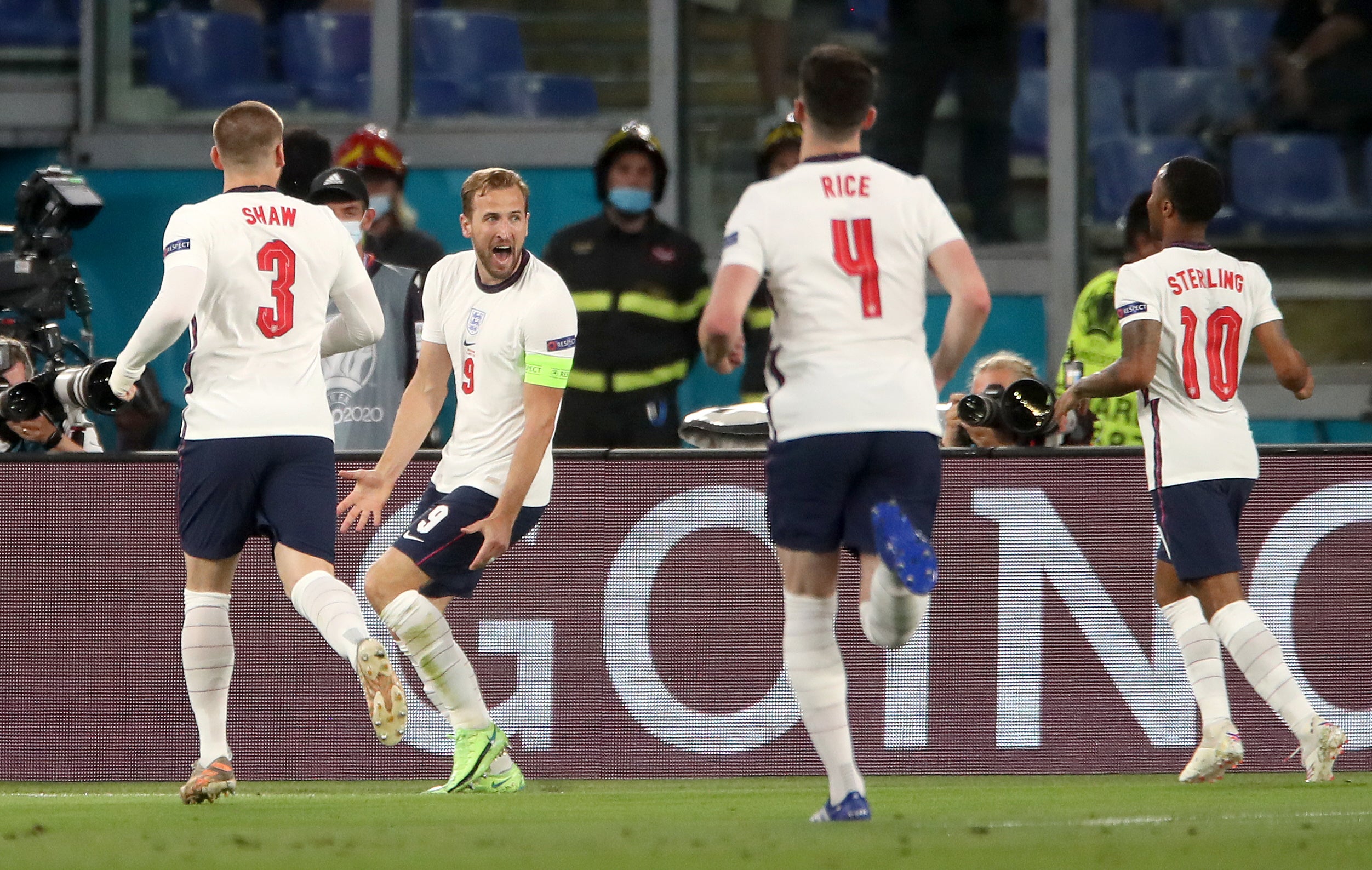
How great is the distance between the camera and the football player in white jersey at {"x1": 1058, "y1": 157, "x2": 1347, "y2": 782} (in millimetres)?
6254

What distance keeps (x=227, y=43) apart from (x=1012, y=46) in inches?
168

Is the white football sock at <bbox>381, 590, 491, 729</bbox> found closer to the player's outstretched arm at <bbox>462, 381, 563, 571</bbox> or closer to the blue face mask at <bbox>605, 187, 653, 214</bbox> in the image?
the player's outstretched arm at <bbox>462, 381, 563, 571</bbox>

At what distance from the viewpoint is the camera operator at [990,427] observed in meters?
7.70

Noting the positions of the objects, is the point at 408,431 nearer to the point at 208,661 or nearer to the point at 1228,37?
Answer: the point at 208,661

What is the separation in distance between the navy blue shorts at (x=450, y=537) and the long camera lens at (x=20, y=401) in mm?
1445

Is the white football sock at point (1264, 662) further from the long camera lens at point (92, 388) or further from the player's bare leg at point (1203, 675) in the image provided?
the long camera lens at point (92, 388)

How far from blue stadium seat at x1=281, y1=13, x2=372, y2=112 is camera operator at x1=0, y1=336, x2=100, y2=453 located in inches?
145

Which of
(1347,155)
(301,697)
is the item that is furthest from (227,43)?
(1347,155)

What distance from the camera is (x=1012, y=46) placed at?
10688mm

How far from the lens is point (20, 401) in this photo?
22.6 ft

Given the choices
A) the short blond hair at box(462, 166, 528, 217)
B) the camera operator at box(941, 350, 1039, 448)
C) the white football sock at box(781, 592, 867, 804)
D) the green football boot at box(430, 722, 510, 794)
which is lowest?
the green football boot at box(430, 722, 510, 794)

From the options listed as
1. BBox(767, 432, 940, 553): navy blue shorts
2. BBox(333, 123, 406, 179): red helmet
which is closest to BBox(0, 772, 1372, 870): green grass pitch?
BBox(767, 432, 940, 553): navy blue shorts

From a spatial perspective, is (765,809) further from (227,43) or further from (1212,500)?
(227,43)

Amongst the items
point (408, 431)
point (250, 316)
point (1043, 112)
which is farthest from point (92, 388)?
point (1043, 112)
